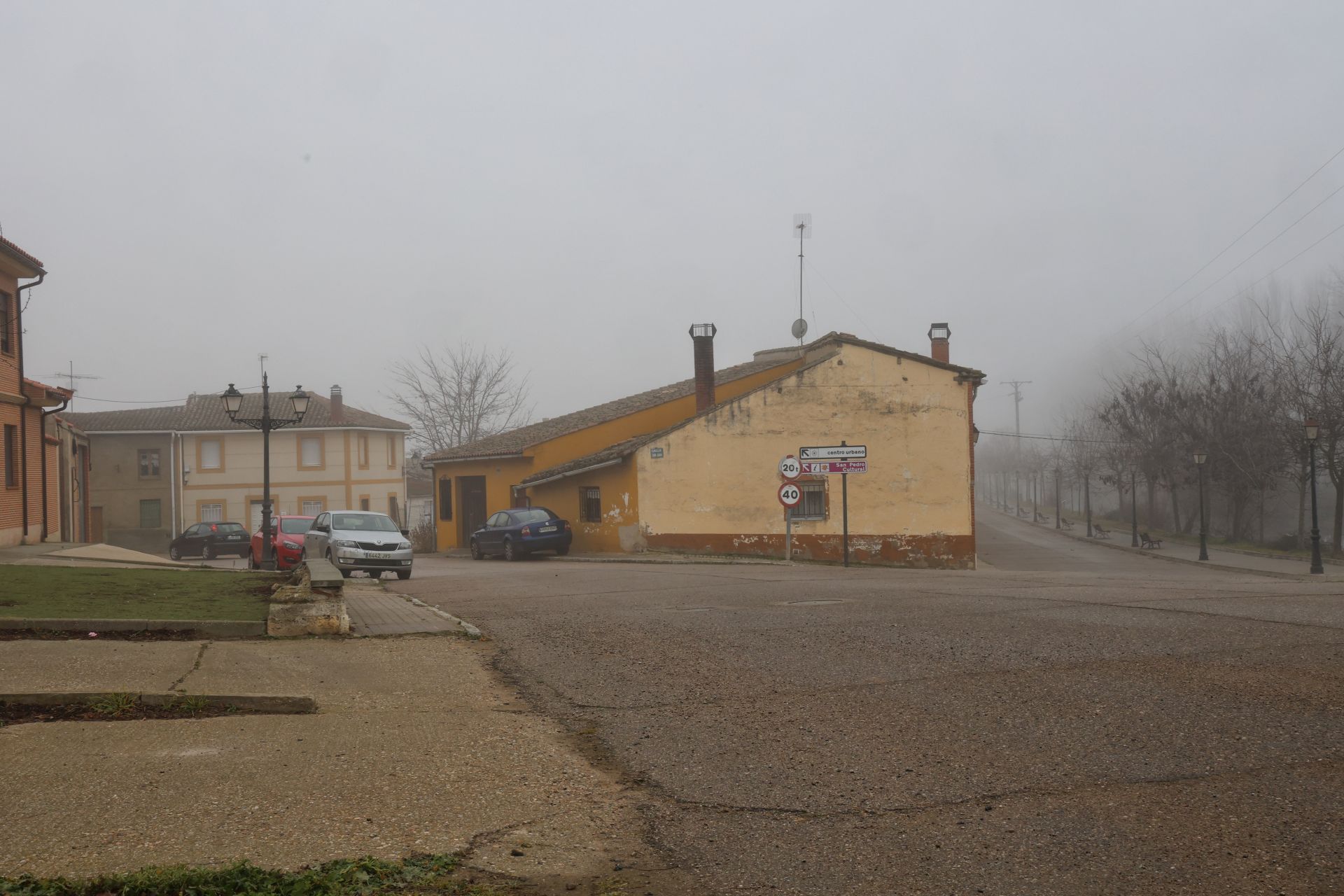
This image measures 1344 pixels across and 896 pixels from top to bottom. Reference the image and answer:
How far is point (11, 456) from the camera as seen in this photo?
23734 mm

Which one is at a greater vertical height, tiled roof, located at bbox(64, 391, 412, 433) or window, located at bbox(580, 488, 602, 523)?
tiled roof, located at bbox(64, 391, 412, 433)

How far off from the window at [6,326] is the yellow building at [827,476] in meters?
14.5

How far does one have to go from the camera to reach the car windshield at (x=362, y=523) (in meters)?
21.7

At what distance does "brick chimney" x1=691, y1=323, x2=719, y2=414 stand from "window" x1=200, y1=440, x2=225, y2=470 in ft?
99.0

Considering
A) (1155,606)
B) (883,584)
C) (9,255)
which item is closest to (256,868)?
(1155,606)

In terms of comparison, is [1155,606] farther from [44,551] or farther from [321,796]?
[44,551]

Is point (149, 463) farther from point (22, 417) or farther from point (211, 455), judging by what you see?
point (22, 417)

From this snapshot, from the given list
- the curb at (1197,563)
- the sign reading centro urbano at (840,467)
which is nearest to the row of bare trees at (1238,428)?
the curb at (1197,563)

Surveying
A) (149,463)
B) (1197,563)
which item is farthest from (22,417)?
(1197,563)

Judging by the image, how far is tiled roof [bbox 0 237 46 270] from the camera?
71.7 ft

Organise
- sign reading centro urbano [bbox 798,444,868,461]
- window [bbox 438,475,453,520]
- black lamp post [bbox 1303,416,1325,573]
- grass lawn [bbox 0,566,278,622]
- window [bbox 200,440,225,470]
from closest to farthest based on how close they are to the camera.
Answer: grass lawn [bbox 0,566,278,622] < sign reading centro urbano [bbox 798,444,868,461] < black lamp post [bbox 1303,416,1325,573] < window [bbox 438,475,453,520] < window [bbox 200,440,225,470]

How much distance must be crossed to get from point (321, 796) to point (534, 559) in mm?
26306

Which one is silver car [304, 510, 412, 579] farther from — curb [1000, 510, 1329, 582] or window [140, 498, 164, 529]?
window [140, 498, 164, 529]

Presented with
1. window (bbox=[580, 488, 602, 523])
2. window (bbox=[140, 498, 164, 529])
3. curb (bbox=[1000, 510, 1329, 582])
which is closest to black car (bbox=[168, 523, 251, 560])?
window (bbox=[140, 498, 164, 529])
